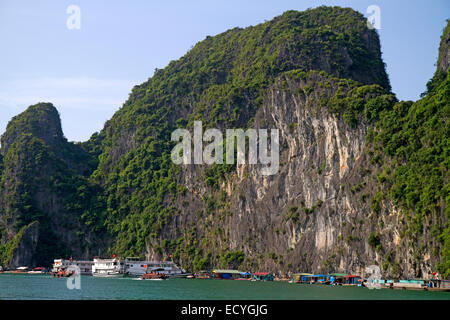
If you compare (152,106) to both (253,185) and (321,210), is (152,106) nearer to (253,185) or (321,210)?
(253,185)

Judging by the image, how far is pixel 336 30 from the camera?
14250 centimetres

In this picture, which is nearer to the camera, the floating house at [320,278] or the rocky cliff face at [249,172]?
the floating house at [320,278]

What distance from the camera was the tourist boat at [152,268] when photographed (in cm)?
10828

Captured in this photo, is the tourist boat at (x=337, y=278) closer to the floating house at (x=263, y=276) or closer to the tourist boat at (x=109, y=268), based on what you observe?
the floating house at (x=263, y=276)

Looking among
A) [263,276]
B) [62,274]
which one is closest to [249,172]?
[263,276]

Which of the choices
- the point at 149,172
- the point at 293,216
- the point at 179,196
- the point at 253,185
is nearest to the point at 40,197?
the point at 149,172

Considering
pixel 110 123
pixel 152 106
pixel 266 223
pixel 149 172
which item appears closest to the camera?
pixel 266 223

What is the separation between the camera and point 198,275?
4385 inches

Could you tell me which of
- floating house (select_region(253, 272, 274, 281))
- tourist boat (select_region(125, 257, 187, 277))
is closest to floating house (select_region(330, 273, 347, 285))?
floating house (select_region(253, 272, 274, 281))

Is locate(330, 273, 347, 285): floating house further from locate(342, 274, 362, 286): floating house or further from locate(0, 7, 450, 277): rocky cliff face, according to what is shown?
locate(0, 7, 450, 277): rocky cliff face

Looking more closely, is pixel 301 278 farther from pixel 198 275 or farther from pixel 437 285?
pixel 198 275

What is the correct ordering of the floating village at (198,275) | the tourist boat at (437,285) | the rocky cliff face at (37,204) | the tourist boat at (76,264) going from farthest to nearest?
the rocky cliff face at (37,204) < the tourist boat at (76,264) < the floating village at (198,275) < the tourist boat at (437,285)

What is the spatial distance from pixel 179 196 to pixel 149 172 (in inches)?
628

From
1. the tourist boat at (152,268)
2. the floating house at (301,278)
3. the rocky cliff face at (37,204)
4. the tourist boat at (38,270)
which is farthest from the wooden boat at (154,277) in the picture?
the rocky cliff face at (37,204)
